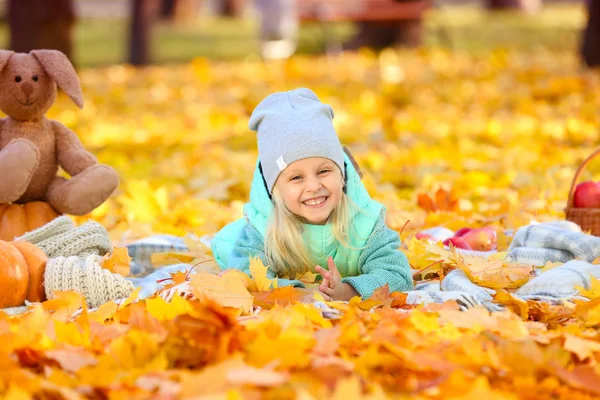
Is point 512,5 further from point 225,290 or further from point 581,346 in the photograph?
point 581,346

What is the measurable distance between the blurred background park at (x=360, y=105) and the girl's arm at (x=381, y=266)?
1018 millimetres

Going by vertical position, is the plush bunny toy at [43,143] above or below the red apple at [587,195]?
above

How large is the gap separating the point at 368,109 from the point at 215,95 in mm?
2157

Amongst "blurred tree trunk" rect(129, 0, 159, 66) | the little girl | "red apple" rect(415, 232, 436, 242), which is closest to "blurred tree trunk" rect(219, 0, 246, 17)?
"blurred tree trunk" rect(129, 0, 159, 66)

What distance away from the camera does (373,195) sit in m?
5.41

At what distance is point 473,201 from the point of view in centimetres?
562

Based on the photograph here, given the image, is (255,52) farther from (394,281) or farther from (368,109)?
(394,281)

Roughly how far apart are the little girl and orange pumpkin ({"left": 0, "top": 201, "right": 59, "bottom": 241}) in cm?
88

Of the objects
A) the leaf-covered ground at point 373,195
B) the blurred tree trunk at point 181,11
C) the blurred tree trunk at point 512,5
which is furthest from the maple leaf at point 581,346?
the blurred tree trunk at point 512,5

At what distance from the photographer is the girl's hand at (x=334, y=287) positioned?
3413 millimetres

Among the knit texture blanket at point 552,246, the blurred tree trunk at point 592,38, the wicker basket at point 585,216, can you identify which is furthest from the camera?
the blurred tree trunk at point 592,38

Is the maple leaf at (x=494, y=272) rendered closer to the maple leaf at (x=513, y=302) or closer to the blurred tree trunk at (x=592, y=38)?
the maple leaf at (x=513, y=302)

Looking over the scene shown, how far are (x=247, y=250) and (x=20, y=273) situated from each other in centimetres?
83

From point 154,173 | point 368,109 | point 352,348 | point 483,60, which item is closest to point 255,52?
point 483,60
